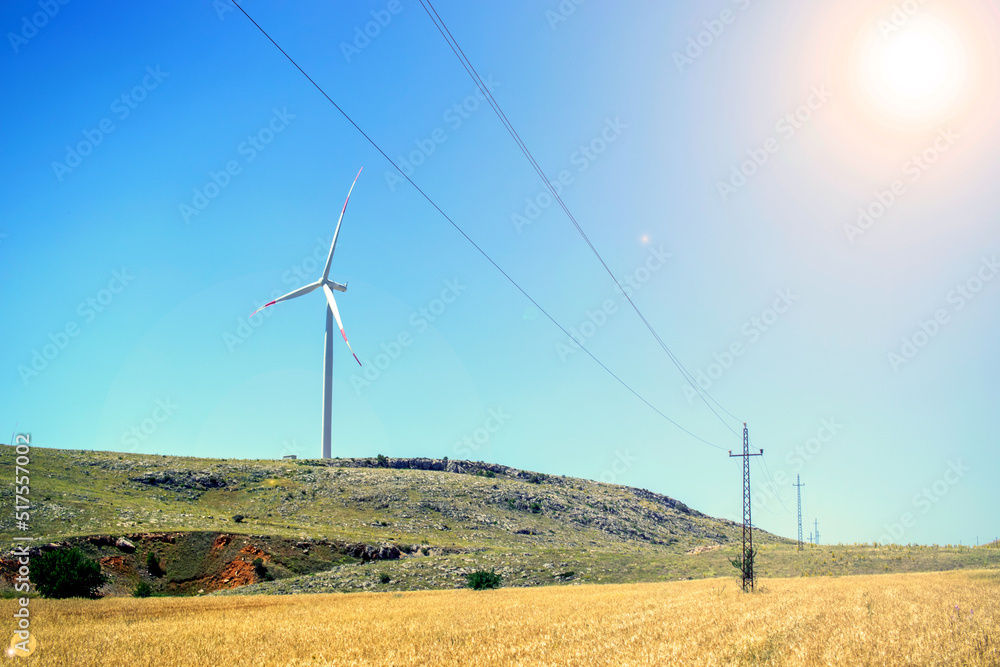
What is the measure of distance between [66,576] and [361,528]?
61212mm

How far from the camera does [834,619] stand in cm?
2644

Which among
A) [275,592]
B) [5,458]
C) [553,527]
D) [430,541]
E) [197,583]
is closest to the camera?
[275,592]

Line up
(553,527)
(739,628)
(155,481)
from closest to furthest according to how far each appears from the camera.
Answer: (739,628), (155,481), (553,527)

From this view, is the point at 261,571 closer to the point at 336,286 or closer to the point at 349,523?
the point at 349,523

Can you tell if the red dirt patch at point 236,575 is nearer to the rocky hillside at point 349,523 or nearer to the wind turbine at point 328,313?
the rocky hillside at point 349,523

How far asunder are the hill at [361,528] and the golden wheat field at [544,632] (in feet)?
105

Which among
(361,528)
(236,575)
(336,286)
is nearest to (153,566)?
(236,575)

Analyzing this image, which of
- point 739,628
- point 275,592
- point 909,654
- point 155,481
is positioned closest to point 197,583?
point 275,592

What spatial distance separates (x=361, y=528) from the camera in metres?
102

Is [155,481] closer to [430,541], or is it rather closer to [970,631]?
[430,541]

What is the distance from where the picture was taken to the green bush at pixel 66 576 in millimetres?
43094

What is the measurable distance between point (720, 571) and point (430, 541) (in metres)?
44.1

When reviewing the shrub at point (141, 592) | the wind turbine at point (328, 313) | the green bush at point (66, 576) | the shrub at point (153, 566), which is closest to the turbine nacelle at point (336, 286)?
the wind turbine at point (328, 313)

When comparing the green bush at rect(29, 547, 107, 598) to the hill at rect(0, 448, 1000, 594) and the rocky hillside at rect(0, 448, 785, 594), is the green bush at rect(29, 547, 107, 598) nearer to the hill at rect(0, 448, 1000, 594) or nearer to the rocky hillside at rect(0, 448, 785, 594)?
the hill at rect(0, 448, 1000, 594)
